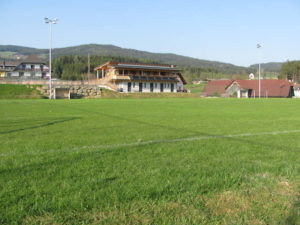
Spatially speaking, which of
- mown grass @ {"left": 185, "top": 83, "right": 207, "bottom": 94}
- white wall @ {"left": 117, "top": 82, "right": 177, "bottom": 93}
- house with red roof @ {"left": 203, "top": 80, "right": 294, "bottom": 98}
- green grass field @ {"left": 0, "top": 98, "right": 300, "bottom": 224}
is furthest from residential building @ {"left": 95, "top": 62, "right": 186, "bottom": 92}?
green grass field @ {"left": 0, "top": 98, "right": 300, "bottom": 224}

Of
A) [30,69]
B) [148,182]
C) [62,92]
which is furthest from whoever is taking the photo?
[30,69]

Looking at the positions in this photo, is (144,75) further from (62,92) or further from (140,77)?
(62,92)

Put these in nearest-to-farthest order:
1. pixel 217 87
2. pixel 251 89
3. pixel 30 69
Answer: pixel 251 89
pixel 217 87
pixel 30 69

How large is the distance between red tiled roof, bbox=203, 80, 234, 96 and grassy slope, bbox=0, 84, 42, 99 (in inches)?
1903

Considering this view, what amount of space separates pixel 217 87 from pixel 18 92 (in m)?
53.1

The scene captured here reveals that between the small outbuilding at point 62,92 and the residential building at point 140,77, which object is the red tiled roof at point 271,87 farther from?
the small outbuilding at point 62,92

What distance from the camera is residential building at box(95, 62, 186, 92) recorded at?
64188 millimetres

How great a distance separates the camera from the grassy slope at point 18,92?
143 feet

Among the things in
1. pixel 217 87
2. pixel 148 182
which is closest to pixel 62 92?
pixel 217 87

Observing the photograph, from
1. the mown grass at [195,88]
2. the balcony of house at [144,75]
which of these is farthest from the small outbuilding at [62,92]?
the mown grass at [195,88]

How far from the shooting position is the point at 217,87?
8344 cm

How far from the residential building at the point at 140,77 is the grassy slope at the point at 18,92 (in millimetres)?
15829

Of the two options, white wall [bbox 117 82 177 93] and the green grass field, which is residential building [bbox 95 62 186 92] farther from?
the green grass field

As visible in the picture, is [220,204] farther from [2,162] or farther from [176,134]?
[176,134]
